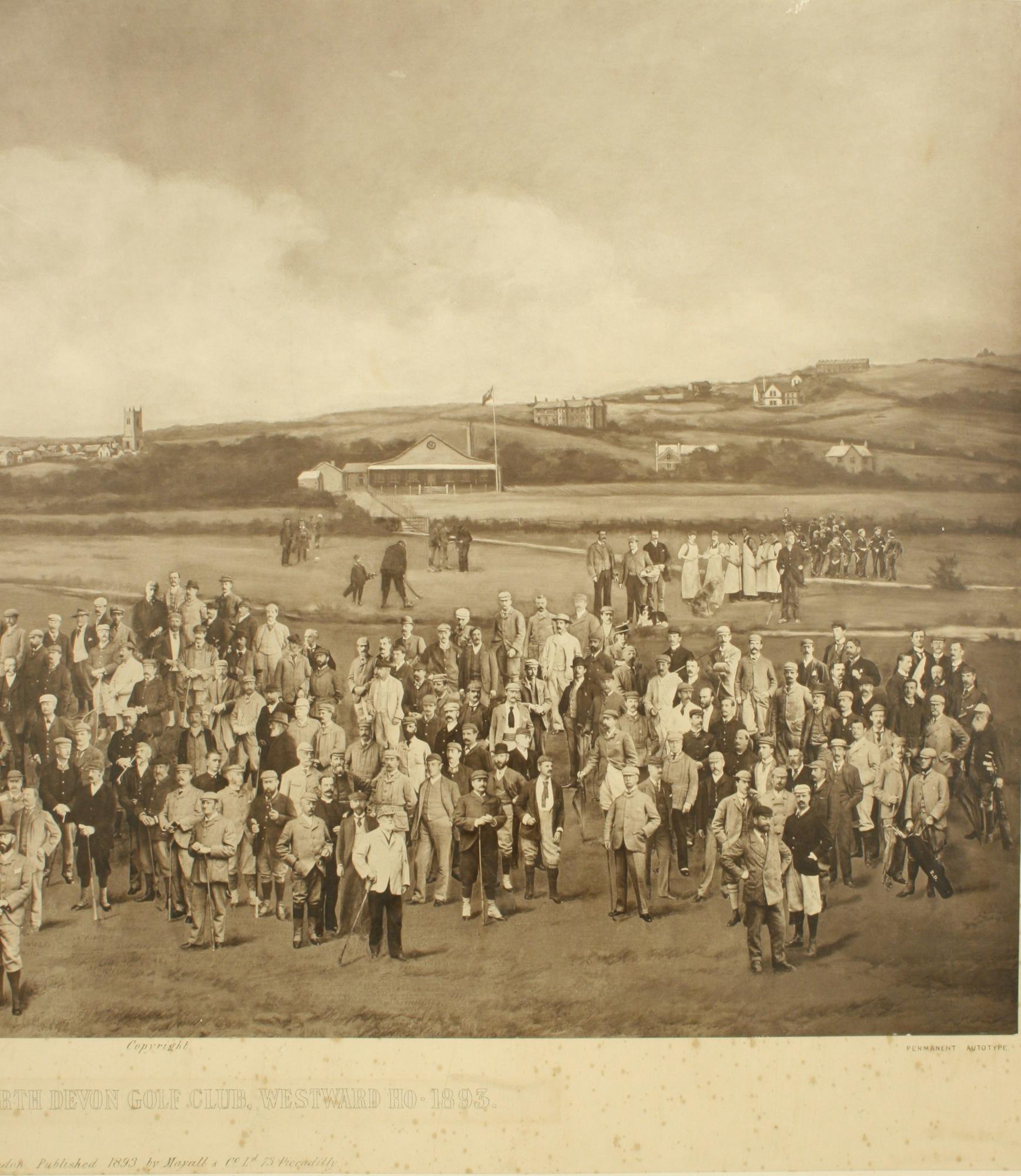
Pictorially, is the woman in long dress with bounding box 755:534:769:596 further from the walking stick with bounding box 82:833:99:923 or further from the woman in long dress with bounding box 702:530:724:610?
the walking stick with bounding box 82:833:99:923

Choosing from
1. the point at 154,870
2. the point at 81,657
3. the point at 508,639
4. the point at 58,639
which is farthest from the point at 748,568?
the point at 58,639

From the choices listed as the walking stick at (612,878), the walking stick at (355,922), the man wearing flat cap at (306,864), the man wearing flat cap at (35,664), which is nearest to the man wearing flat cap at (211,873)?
the man wearing flat cap at (306,864)

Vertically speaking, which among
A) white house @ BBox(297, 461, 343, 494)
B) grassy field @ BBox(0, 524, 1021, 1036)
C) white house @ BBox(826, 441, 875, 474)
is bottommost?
grassy field @ BBox(0, 524, 1021, 1036)

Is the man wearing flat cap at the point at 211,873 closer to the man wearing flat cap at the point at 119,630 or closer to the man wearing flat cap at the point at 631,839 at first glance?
the man wearing flat cap at the point at 119,630

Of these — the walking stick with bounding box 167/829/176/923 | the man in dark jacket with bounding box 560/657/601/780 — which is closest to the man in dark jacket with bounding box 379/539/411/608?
the man in dark jacket with bounding box 560/657/601/780

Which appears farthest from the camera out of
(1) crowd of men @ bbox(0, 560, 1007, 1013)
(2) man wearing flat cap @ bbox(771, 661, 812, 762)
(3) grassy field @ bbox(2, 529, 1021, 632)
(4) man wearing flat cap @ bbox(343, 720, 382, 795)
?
(3) grassy field @ bbox(2, 529, 1021, 632)

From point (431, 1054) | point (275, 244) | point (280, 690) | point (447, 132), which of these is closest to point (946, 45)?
point (447, 132)

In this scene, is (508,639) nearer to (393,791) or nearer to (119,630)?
(393,791)

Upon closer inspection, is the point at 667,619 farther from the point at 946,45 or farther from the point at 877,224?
the point at 946,45
